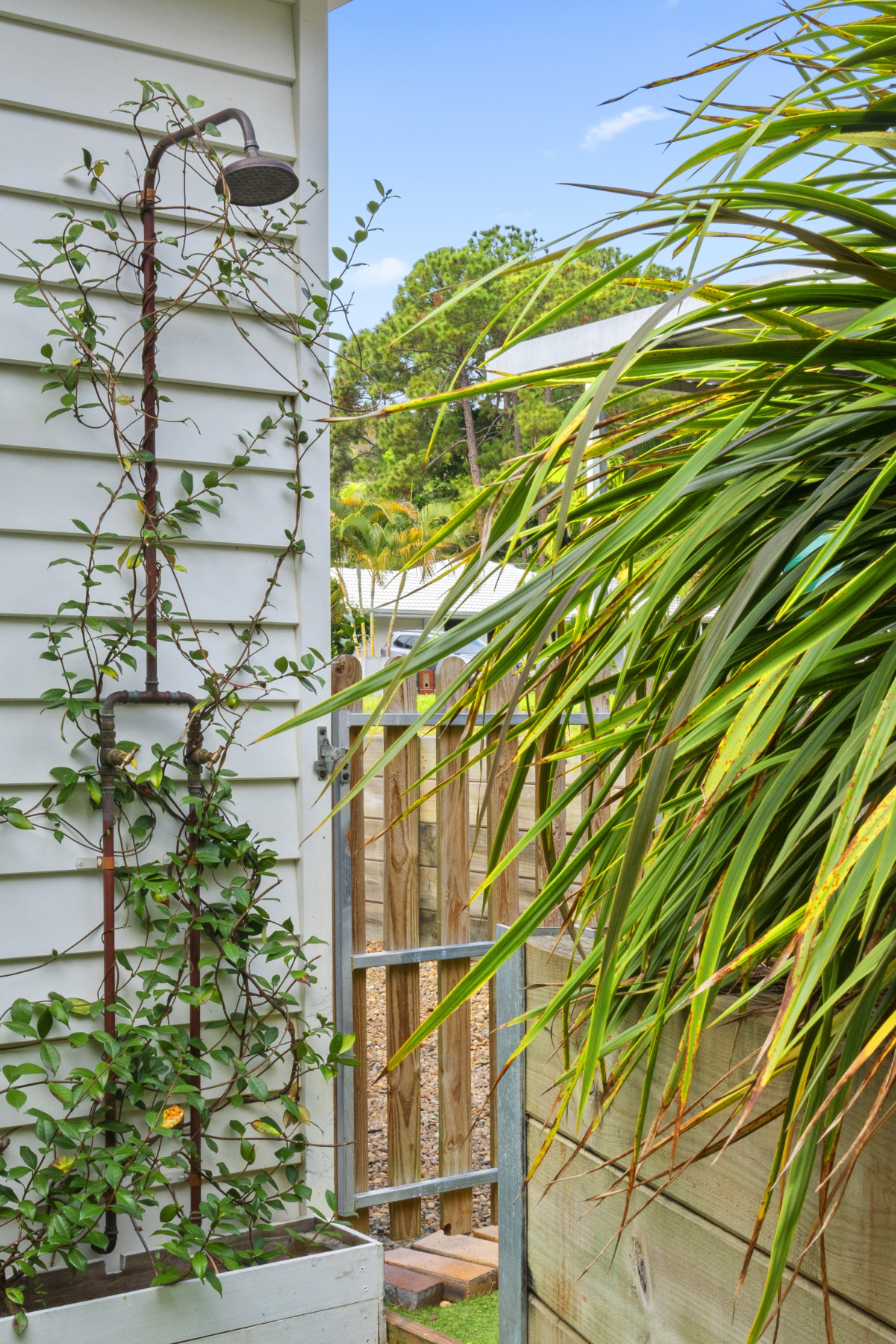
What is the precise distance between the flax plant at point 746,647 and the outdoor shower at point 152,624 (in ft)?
4.15

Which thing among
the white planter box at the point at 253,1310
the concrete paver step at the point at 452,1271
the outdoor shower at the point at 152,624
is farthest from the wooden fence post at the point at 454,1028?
the outdoor shower at the point at 152,624

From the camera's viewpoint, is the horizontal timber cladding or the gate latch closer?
the horizontal timber cladding

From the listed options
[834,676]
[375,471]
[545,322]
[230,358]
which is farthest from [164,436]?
[375,471]

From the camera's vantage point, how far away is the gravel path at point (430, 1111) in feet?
9.46

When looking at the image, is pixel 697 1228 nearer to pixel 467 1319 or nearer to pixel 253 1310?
pixel 253 1310

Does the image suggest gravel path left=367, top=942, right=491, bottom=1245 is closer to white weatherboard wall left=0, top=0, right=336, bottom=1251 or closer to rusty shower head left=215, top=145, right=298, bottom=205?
white weatherboard wall left=0, top=0, right=336, bottom=1251

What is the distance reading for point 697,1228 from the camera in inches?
33.0

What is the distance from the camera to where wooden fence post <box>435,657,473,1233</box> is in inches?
102

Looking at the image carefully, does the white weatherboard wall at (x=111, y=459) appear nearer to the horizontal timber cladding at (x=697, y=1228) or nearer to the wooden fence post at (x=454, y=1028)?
the wooden fence post at (x=454, y=1028)

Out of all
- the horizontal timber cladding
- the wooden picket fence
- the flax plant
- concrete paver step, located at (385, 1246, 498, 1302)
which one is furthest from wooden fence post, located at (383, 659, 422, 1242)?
the flax plant

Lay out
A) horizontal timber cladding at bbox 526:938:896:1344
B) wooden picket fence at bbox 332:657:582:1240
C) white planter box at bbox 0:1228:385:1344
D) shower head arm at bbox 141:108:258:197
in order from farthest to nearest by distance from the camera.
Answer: wooden picket fence at bbox 332:657:582:1240, shower head arm at bbox 141:108:258:197, white planter box at bbox 0:1228:385:1344, horizontal timber cladding at bbox 526:938:896:1344

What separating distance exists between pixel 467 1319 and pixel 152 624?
1.53 meters

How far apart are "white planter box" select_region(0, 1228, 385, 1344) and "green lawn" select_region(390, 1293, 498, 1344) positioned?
0.71ft

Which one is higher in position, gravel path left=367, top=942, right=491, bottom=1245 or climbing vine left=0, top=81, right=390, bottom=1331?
climbing vine left=0, top=81, right=390, bottom=1331
